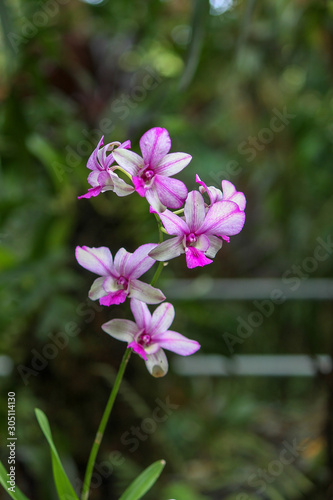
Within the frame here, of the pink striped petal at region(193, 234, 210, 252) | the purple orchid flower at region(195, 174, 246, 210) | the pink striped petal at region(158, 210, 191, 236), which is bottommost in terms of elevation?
the pink striped petal at region(193, 234, 210, 252)

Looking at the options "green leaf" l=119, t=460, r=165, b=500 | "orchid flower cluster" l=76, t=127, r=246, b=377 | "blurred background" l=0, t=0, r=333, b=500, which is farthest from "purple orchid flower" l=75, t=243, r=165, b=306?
"blurred background" l=0, t=0, r=333, b=500

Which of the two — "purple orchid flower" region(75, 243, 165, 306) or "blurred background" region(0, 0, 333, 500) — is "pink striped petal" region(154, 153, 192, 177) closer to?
"purple orchid flower" region(75, 243, 165, 306)

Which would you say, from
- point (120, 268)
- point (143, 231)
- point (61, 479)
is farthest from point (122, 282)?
point (143, 231)

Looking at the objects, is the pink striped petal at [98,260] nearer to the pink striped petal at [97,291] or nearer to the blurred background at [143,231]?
the pink striped petal at [97,291]

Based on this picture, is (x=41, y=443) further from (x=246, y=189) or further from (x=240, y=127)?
(x=246, y=189)

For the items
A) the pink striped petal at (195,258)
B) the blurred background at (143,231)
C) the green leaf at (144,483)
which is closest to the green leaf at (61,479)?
the green leaf at (144,483)

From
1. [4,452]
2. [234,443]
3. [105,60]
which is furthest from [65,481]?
[105,60]
